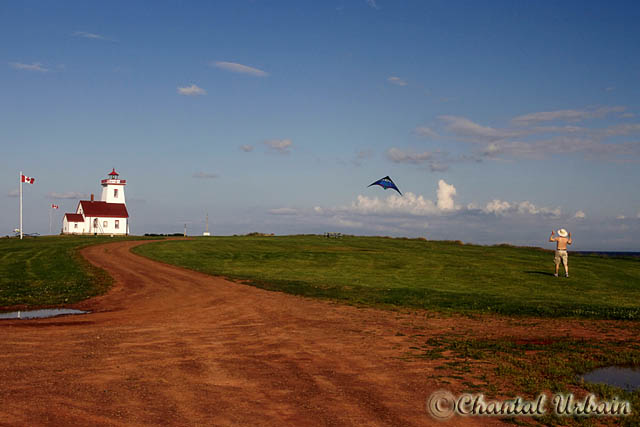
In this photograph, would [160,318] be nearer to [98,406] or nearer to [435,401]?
[98,406]

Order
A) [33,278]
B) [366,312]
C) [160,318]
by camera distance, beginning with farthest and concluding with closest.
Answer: [33,278] → [366,312] → [160,318]

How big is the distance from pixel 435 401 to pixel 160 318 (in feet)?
37.5

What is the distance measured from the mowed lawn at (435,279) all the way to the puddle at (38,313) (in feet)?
30.8

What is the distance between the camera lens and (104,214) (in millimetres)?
106312

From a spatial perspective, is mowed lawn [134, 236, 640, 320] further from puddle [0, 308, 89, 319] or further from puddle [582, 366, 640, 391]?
puddle [0, 308, 89, 319]

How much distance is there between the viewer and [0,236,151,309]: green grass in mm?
22306

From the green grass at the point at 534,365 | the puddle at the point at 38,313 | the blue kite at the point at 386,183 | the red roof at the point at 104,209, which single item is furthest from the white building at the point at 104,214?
the green grass at the point at 534,365

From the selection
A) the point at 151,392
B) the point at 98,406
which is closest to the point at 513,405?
the point at 151,392

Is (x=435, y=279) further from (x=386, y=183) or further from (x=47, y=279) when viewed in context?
(x=47, y=279)

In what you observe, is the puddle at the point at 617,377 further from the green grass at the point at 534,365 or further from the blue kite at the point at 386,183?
the blue kite at the point at 386,183

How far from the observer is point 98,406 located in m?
8.59

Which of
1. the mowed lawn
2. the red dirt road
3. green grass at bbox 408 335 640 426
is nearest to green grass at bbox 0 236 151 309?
the red dirt road

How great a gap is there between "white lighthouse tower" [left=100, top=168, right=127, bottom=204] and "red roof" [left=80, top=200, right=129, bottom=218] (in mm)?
1367

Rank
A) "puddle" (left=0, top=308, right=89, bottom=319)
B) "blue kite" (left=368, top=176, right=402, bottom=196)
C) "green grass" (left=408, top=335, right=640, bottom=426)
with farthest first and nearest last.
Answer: "blue kite" (left=368, top=176, right=402, bottom=196) → "puddle" (left=0, top=308, right=89, bottom=319) → "green grass" (left=408, top=335, right=640, bottom=426)
